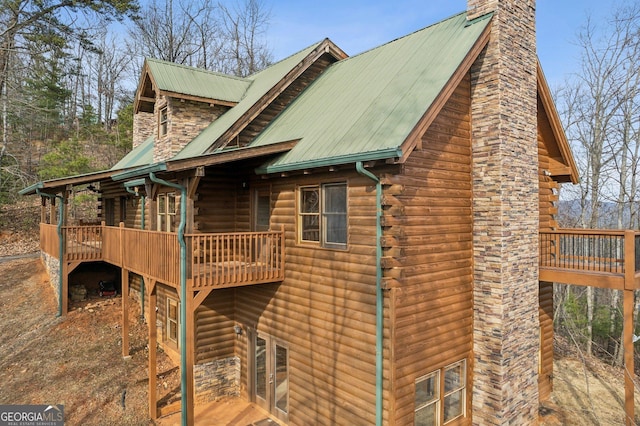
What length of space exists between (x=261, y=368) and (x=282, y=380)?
3.40 feet

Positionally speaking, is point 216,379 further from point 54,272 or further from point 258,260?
point 54,272

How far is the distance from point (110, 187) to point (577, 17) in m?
26.6

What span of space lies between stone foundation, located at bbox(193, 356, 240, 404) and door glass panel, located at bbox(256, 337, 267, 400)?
3.11ft

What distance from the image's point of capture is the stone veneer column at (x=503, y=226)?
8641 mm

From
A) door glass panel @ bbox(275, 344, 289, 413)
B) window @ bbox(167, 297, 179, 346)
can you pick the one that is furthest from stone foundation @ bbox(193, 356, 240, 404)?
window @ bbox(167, 297, 179, 346)

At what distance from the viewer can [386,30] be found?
2577 cm

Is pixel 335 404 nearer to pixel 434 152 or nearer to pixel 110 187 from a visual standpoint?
pixel 434 152

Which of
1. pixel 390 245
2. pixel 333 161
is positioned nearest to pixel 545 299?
pixel 390 245

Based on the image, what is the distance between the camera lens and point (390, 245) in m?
7.30

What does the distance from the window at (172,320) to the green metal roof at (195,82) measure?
22.8ft

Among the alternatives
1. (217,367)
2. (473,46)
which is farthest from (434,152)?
(217,367)

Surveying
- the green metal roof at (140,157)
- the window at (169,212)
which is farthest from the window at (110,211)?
the window at (169,212)

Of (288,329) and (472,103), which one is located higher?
(472,103)

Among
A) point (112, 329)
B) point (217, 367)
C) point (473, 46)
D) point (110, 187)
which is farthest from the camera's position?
point (110, 187)
